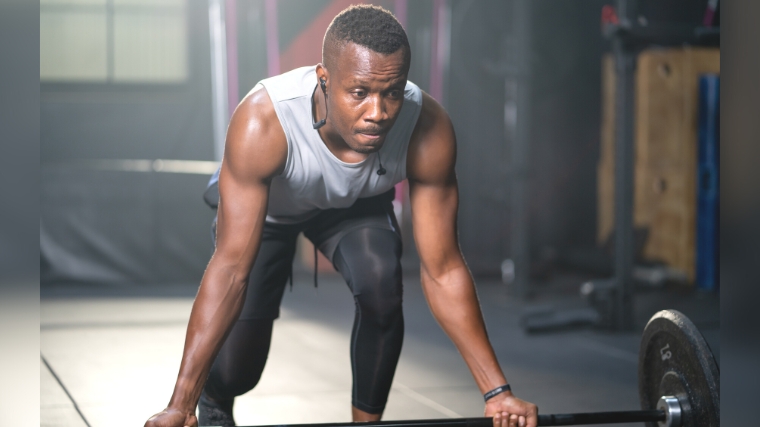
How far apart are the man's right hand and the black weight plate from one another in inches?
43.6

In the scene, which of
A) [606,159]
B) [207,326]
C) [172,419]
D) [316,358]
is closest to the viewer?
[172,419]

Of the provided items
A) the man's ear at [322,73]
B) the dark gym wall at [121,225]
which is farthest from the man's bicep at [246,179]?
the dark gym wall at [121,225]

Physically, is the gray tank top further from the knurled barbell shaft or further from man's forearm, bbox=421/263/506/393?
the knurled barbell shaft

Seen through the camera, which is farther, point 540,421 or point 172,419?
point 540,421

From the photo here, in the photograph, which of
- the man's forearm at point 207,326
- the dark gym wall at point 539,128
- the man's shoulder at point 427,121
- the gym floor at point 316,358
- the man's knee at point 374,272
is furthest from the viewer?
the dark gym wall at point 539,128

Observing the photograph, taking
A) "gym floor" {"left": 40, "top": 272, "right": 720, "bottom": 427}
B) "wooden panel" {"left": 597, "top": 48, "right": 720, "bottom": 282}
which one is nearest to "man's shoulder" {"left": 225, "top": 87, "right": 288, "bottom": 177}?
"gym floor" {"left": 40, "top": 272, "right": 720, "bottom": 427}

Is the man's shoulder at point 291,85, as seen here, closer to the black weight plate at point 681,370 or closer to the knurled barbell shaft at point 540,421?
the knurled barbell shaft at point 540,421

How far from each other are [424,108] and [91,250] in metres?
4.12

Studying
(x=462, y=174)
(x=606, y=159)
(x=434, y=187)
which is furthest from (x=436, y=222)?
(x=606, y=159)

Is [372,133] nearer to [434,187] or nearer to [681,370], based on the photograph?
[434,187]

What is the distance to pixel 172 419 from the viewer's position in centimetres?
166

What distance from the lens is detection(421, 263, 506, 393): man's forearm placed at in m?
1.92

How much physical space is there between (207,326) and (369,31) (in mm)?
677

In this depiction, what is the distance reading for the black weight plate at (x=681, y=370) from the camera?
1.93m
